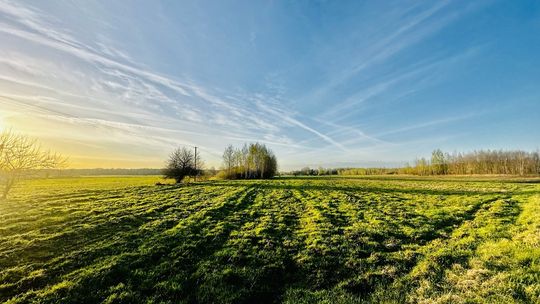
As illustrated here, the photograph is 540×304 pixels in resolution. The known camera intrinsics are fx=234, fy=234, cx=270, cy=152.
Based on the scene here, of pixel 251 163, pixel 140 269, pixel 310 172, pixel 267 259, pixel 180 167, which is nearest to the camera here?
pixel 140 269

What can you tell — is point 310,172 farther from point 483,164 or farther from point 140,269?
point 140,269

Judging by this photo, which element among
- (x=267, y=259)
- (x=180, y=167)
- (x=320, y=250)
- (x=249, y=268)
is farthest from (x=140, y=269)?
(x=180, y=167)

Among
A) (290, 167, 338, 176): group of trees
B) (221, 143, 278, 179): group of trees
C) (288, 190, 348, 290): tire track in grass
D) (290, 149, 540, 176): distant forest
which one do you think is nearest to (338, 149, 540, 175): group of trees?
(290, 149, 540, 176): distant forest

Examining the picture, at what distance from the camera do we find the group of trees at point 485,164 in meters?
88.7

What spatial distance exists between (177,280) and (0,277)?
16.8ft

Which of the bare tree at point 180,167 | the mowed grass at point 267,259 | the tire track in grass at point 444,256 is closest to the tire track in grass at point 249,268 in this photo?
the mowed grass at point 267,259

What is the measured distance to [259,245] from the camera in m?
10.1

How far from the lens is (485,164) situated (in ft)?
320

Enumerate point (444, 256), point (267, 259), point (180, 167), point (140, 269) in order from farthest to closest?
point (180, 167), point (267, 259), point (444, 256), point (140, 269)

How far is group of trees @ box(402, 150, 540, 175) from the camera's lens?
291 ft

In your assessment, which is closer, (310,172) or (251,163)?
(251,163)

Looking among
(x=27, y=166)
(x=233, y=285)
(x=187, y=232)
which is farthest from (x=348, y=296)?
(x=27, y=166)

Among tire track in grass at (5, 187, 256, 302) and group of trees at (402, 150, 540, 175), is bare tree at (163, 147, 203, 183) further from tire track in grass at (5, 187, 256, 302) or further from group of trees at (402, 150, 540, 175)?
group of trees at (402, 150, 540, 175)

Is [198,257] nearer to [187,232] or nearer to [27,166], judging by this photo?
[187,232]
